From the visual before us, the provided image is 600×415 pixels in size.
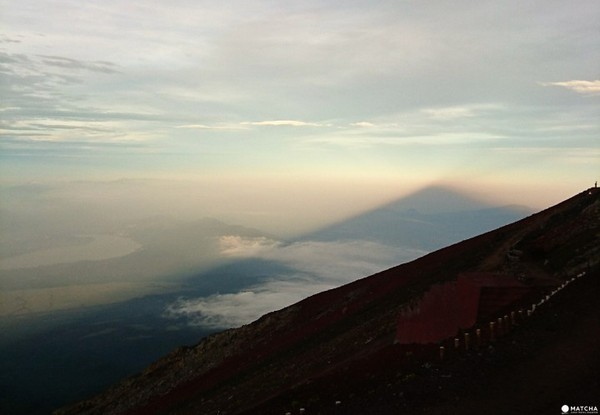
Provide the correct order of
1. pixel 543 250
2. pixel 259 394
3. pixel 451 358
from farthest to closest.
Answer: pixel 543 250 → pixel 259 394 → pixel 451 358

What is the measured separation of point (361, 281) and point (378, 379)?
4117 centimetres

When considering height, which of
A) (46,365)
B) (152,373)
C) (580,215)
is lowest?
(46,365)

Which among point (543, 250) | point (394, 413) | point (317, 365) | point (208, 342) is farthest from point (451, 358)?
point (208, 342)

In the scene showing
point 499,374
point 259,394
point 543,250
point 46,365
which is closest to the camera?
point 499,374

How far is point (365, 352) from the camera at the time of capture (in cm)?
2795

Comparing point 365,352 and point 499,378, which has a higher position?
point 499,378

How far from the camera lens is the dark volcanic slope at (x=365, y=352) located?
18.1m

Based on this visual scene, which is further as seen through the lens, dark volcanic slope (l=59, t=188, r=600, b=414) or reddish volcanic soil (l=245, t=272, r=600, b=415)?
dark volcanic slope (l=59, t=188, r=600, b=414)

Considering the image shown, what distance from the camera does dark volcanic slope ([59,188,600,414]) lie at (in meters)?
18.1

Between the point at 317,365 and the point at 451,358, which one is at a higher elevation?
the point at 451,358

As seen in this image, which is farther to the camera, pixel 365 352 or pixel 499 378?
pixel 365 352

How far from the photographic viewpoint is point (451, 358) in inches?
755

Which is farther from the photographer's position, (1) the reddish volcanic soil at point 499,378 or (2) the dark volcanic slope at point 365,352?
(2) the dark volcanic slope at point 365,352

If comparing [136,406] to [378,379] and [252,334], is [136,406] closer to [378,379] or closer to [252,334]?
[252,334]
